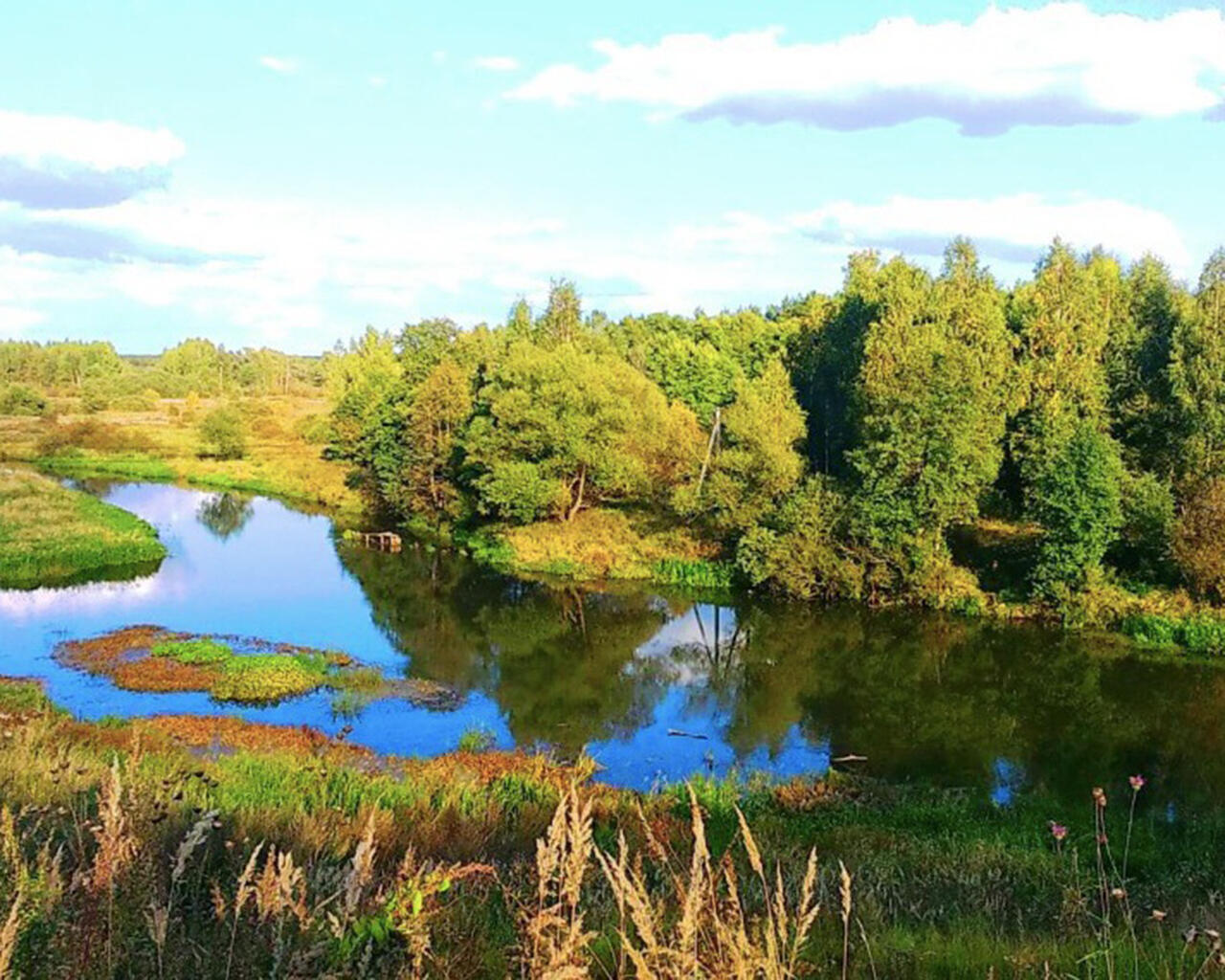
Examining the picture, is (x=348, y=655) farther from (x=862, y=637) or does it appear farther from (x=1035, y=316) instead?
(x=1035, y=316)

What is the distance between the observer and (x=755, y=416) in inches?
1336

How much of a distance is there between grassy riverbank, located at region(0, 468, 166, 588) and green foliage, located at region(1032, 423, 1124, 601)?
28.6 m

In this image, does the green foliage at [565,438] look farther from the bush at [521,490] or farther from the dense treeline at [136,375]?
the dense treeline at [136,375]

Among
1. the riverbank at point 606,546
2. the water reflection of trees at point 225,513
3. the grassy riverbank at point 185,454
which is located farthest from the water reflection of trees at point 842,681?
the grassy riverbank at point 185,454

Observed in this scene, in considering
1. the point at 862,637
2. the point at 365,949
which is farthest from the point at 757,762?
the point at 365,949

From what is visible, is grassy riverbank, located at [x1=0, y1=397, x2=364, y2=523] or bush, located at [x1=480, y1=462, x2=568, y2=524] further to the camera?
grassy riverbank, located at [x1=0, y1=397, x2=364, y2=523]

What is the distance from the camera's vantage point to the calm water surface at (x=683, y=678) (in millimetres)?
18938

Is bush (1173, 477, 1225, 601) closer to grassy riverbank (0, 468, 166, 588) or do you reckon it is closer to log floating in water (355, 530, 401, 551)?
log floating in water (355, 530, 401, 551)

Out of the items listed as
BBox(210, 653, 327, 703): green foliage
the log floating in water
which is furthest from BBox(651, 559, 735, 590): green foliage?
BBox(210, 653, 327, 703): green foliage

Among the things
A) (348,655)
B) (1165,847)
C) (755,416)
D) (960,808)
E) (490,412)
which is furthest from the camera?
(490,412)

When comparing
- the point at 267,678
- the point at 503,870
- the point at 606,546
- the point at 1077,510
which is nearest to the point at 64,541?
A: the point at 267,678

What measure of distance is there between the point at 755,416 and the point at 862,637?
356 inches

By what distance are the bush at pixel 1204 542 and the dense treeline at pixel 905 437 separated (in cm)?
7

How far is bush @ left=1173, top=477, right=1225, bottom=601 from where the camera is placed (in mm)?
26250
